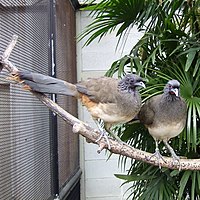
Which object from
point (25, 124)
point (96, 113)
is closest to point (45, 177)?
point (25, 124)

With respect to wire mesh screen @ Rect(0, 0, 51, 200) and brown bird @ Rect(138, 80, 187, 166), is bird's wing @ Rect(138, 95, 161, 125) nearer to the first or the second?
brown bird @ Rect(138, 80, 187, 166)

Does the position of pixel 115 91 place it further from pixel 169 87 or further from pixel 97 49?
pixel 97 49

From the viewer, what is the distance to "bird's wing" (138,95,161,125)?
1.91m

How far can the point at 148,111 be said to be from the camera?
1.92 metres

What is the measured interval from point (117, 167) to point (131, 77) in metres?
2.21

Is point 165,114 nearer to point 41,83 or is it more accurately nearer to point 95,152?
point 41,83

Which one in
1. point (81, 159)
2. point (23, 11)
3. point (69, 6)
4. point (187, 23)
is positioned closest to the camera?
point (23, 11)

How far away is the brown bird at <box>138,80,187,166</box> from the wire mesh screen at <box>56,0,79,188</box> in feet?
3.35

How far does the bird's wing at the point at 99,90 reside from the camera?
172cm

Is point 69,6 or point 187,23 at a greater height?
point 69,6

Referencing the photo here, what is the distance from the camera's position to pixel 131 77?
1726 millimetres

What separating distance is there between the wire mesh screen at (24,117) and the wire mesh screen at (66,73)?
34cm

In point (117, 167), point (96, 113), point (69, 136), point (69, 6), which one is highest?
point (69, 6)

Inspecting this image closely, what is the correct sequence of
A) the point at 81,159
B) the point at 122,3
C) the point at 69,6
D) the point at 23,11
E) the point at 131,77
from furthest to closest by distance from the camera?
the point at 81,159, the point at 69,6, the point at 122,3, the point at 23,11, the point at 131,77
